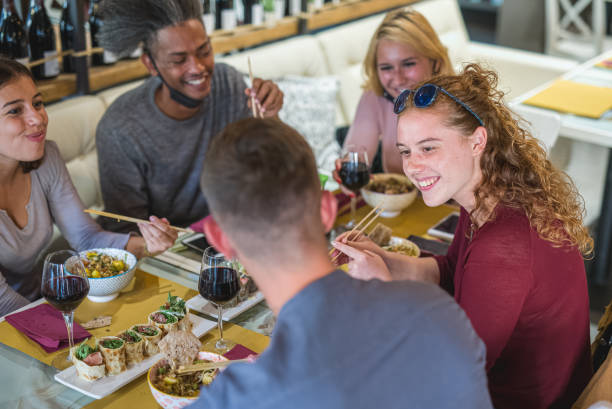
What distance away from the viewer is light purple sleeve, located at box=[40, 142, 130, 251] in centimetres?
199

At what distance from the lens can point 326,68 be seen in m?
3.91

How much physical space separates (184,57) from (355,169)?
31.0 inches

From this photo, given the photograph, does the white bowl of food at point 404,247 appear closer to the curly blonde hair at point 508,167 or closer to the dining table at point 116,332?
the dining table at point 116,332

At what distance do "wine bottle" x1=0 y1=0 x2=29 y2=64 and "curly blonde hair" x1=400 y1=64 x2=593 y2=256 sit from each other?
5.80 feet

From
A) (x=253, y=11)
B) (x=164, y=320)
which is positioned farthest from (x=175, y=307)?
(x=253, y=11)

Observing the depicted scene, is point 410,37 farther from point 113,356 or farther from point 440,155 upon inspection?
point 113,356

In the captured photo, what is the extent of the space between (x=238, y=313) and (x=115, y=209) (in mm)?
1026

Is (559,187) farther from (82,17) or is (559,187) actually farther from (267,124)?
(82,17)

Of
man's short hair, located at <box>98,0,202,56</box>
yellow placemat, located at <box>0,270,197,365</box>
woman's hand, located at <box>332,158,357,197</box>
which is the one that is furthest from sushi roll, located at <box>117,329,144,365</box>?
man's short hair, located at <box>98,0,202,56</box>

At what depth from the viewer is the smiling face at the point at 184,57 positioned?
91.4 inches

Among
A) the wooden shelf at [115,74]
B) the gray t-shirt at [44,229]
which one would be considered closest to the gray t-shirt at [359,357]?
the gray t-shirt at [44,229]

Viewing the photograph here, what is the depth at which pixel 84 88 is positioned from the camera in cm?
275

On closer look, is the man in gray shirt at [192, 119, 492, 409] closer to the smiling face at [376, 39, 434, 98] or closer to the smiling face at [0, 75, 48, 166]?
the smiling face at [0, 75, 48, 166]

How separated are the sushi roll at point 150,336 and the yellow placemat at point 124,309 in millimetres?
106
